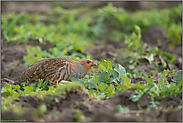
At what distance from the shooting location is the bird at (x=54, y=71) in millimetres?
4207

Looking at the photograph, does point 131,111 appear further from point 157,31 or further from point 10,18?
point 10,18

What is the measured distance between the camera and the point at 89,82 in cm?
389

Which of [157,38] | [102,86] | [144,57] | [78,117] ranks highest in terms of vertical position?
[157,38]

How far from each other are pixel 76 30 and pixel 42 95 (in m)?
6.17

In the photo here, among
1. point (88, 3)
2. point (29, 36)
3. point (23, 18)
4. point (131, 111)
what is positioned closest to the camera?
point (131, 111)

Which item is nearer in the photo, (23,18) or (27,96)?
(27,96)

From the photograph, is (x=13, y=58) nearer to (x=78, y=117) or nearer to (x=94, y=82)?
(x=94, y=82)

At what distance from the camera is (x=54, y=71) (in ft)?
13.9

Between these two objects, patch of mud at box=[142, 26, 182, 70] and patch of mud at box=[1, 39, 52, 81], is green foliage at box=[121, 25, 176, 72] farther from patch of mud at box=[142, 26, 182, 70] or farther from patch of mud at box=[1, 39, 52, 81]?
patch of mud at box=[1, 39, 52, 81]

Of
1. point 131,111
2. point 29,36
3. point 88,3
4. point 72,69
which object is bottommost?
point 131,111

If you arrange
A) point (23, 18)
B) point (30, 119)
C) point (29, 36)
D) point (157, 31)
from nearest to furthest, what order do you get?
point (30, 119) → point (29, 36) → point (157, 31) → point (23, 18)

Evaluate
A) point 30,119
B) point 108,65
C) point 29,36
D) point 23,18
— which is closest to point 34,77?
point 108,65

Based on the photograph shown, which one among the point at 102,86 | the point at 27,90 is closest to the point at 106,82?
the point at 102,86

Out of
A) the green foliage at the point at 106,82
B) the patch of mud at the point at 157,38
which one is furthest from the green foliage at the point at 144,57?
the green foliage at the point at 106,82
